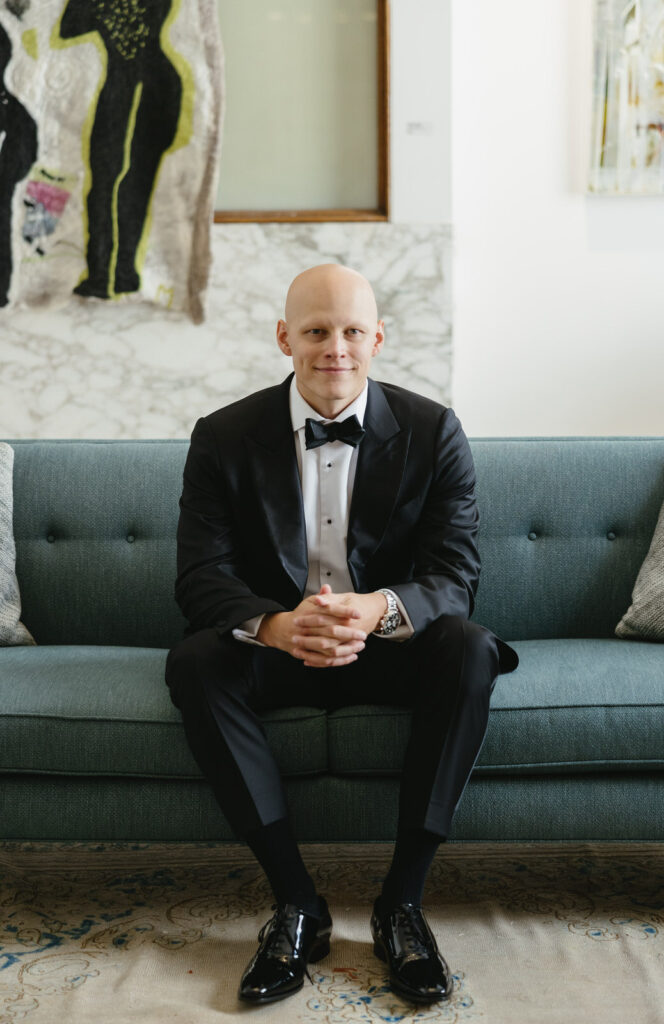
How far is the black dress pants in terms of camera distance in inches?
62.9

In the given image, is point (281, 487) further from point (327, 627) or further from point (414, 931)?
point (414, 931)

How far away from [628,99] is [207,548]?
2.12m

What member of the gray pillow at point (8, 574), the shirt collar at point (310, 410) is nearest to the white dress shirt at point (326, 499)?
the shirt collar at point (310, 410)

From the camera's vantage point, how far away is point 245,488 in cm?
189

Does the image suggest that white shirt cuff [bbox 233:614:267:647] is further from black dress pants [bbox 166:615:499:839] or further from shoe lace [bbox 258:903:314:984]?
shoe lace [bbox 258:903:314:984]

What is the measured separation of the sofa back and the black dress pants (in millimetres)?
546

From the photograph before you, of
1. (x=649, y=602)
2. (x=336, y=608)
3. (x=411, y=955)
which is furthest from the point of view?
(x=649, y=602)

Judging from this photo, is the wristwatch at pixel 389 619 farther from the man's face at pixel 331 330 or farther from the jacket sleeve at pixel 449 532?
the man's face at pixel 331 330

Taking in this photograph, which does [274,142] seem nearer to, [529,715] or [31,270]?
[31,270]

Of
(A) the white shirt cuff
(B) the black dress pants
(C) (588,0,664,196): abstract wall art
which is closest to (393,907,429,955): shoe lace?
(B) the black dress pants

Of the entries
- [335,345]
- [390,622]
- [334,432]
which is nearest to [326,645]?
[390,622]

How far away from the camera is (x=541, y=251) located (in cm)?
318

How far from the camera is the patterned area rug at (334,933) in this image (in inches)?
59.1

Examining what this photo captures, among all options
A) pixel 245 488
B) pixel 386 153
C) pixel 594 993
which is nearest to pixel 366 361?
pixel 245 488
